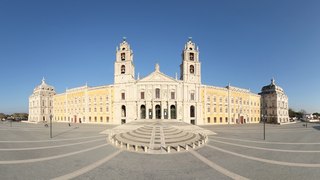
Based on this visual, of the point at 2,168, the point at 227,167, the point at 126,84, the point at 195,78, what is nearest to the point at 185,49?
the point at 195,78

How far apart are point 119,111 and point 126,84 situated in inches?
336

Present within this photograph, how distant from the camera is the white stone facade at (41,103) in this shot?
3125 inches

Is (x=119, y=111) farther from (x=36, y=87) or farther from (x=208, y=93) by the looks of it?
(x=36, y=87)

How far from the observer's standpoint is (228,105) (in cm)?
6631

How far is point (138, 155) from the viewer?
1772 centimetres

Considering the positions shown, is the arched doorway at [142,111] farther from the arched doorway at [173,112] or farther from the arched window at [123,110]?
the arched doorway at [173,112]

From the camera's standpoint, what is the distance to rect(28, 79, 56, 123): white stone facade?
79.4 metres

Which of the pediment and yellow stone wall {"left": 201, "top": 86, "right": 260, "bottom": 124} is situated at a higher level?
the pediment

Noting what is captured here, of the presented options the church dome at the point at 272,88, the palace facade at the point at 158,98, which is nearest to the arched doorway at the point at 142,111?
the palace facade at the point at 158,98

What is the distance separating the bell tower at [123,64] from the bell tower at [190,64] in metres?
16.4

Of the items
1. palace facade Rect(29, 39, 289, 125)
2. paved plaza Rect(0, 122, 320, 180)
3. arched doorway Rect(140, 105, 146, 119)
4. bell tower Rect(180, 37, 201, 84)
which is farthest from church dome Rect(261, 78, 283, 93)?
paved plaza Rect(0, 122, 320, 180)

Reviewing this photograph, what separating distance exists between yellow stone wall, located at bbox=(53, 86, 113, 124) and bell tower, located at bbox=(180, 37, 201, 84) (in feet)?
79.1

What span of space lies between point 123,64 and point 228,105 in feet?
126

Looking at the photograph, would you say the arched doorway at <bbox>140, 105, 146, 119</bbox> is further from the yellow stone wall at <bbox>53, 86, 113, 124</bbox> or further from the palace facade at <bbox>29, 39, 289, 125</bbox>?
the yellow stone wall at <bbox>53, 86, 113, 124</bbox>
